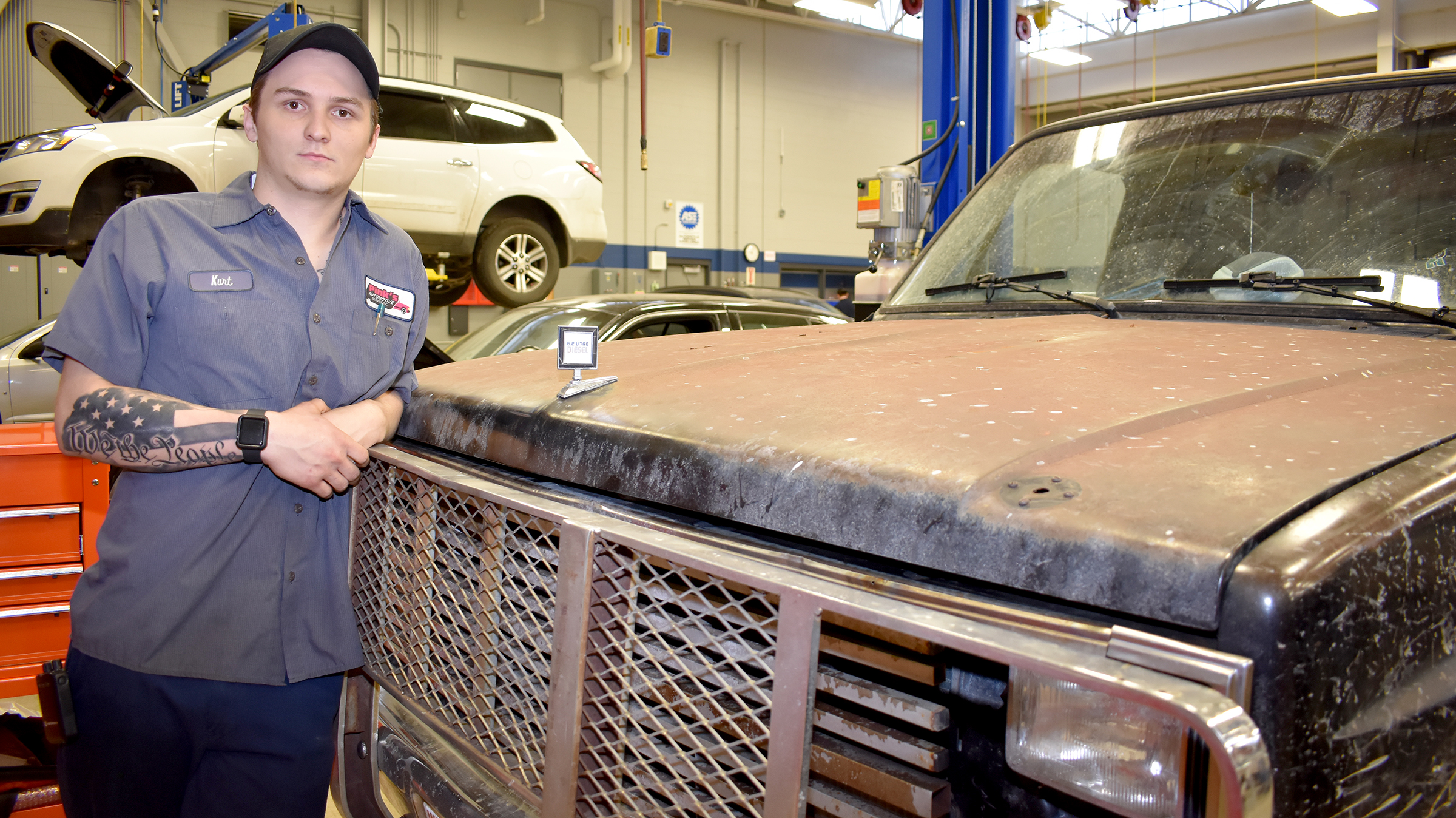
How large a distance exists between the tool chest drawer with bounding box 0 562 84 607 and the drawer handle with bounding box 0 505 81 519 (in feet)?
0.57

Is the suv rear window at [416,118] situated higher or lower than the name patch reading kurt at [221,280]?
higher

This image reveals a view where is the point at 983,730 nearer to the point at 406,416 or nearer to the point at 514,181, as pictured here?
the point at 406,416

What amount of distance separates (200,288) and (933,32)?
5.84 meters

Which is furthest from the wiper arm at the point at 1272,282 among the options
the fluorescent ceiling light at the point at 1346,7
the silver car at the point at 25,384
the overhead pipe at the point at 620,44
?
the fluorescent ceiling light at the point at 1346,7

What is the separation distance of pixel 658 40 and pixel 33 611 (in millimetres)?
10879

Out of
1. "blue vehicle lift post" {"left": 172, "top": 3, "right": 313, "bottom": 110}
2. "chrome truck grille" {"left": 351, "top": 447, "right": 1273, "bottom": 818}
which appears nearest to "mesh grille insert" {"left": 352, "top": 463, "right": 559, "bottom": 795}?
"chrome truck grille" {"left": 351, "top": 447, "right": 1273, "bottom": 818}

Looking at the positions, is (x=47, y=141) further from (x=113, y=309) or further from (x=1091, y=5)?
(x=1091, y=5)

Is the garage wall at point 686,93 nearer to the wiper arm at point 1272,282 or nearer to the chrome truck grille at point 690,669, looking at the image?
the chrome truck grille at point 690,669

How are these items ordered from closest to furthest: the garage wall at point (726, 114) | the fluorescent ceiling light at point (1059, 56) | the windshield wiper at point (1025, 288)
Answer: the windshield wiper at point (1025, 288), the garage wall at point (726, 114), the fluorescent ceiling light at point (1059, 56)

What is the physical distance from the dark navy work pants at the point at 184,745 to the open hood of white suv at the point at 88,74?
6239mm

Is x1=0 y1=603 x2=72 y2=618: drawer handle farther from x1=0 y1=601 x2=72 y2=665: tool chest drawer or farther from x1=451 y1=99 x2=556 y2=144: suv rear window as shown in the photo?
x1=451 y1=99 x2=556 y2=144: suv rear window

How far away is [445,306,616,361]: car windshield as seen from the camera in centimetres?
562

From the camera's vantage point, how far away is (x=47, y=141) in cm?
598

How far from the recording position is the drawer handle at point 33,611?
3.09 metres
